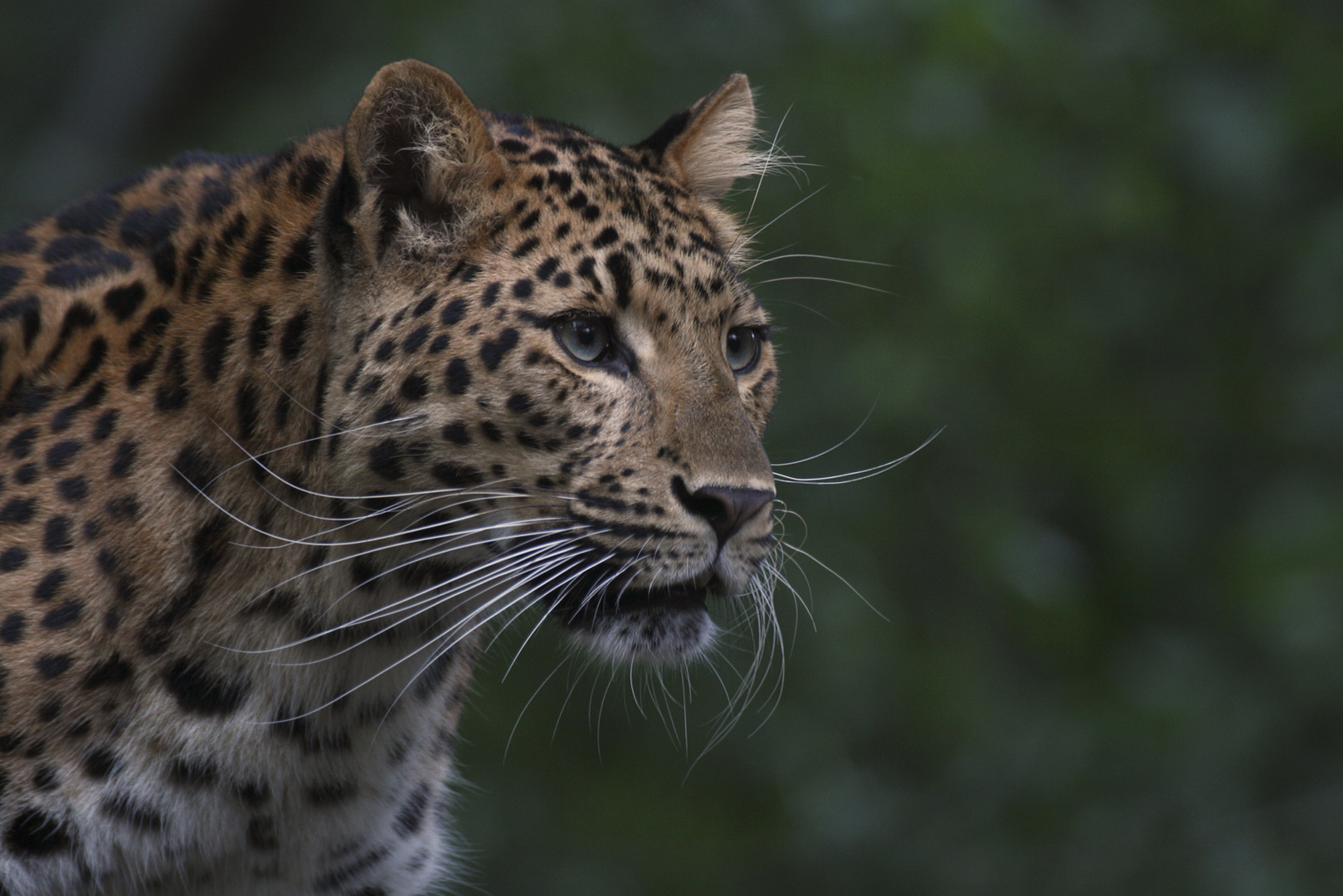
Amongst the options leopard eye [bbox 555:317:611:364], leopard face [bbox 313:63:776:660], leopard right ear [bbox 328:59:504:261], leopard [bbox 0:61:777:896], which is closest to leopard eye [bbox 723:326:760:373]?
leopard [bbox 0:61:777:896]

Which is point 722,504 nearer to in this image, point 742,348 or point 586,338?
point 586,338

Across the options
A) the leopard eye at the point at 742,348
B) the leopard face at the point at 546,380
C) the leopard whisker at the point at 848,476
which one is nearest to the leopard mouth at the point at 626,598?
the leopard face at the point at 546,380

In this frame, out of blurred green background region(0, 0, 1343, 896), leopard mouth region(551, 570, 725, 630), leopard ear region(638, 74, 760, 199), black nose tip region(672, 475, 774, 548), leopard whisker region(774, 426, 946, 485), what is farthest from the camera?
blurred green background region(0, 0, 1343, 896)

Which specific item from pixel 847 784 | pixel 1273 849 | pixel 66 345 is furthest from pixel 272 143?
pixel 1273 849

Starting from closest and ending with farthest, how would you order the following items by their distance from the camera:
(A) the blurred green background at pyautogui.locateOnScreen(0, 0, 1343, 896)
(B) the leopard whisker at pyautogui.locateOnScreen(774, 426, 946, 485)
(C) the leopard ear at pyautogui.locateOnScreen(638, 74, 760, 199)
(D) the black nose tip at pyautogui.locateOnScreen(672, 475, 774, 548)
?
1. (D) the black nose tip at pyautogui.locateOnScreen(672, 475, 774, 548)
2. (B) the leopard whisker at pyautogui.locateOnScreen(774, 426, 946, 485)
3. (C) the leopard ear at pyautogui.locateOnScreen(638, 74, 760, 199)
4. (A) the blurred green background at pyautogui.locateOnScreen(0, 0, 1343, 896)

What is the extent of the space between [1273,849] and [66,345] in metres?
6.48

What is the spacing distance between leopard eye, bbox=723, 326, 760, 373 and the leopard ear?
1.72 feet

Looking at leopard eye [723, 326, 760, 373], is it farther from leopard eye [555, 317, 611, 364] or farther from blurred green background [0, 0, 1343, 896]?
blurred green background [0, 0, 1343, 896]

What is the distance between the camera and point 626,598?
3.60 m

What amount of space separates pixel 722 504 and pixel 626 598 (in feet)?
1.25

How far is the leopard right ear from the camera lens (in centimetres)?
343

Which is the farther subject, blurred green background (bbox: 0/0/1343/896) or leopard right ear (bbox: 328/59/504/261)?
blurred green background (bbox: 0/0/1343/896)

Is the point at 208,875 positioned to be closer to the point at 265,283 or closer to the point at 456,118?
the point at 265,283

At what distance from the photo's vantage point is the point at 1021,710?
28.5 feet
